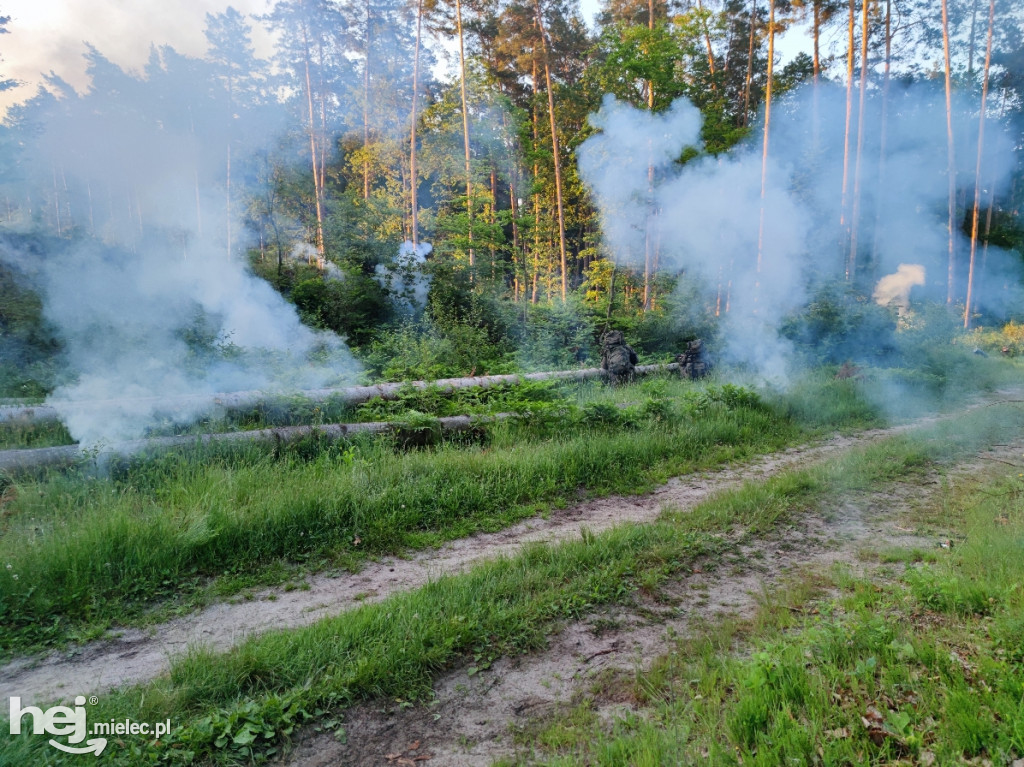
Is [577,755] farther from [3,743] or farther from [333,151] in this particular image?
[333,151]

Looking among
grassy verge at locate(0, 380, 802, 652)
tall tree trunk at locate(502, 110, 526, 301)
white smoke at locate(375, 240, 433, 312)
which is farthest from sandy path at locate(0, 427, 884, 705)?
tall tree trunk at locate(502, 110, 526, 301)

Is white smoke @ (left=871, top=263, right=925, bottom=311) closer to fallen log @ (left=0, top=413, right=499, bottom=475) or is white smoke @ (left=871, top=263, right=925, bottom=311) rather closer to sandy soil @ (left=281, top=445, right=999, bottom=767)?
fallen log @ (left=0, top=413, right=499, bottom=475)

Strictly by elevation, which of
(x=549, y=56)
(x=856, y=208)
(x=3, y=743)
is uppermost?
(x=549, y=56)

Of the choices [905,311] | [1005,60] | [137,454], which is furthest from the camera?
[1005,60]

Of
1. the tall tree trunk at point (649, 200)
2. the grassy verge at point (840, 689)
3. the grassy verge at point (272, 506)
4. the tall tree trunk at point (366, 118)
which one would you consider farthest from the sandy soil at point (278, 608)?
the tall tree trunk at point (366, 118)

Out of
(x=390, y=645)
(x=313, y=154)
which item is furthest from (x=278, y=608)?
(x=313, y=154)

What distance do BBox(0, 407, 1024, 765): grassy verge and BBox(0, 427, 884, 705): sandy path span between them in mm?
347

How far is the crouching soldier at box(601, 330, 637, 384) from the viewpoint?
494 inches

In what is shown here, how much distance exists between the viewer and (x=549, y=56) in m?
21.9

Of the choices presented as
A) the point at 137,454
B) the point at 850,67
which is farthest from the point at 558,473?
the point at 850,67

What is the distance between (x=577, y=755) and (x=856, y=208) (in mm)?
22382

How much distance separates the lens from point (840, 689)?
8.49 feet

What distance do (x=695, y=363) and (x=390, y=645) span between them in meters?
12.0

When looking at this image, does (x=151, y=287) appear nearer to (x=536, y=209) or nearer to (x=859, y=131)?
(x=536, y=209)
